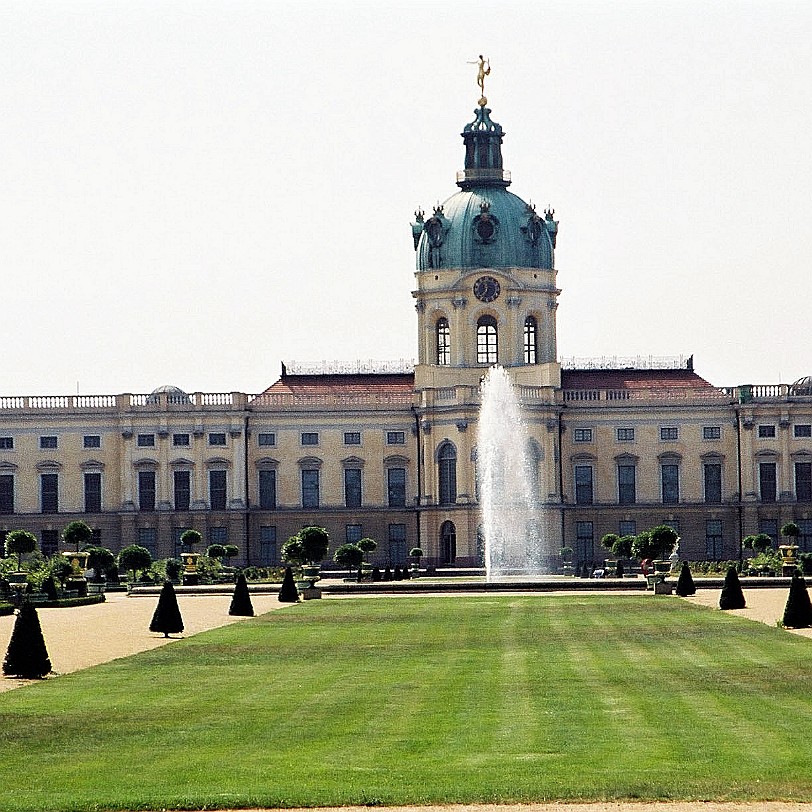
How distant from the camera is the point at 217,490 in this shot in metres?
112

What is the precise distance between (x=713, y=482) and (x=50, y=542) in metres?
34.6

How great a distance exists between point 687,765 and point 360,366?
9332 centimetres

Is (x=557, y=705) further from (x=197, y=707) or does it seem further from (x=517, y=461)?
(x=517, y=461)

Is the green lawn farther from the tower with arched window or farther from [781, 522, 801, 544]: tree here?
Answer: the tower with arched window

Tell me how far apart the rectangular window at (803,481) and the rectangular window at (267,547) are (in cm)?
2725

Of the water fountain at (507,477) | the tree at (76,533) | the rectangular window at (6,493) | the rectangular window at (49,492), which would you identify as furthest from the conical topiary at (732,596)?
the rectangular window at (6,493)

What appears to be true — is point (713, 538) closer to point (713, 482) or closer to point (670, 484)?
point (713, 482)

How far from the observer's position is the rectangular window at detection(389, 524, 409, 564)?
364 feet

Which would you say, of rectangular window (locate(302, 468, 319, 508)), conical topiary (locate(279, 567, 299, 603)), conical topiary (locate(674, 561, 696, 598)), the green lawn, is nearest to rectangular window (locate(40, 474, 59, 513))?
rectangular window (locate(302, 468, 319, 508))

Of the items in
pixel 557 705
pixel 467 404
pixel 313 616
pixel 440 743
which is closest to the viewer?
pixel 440 743

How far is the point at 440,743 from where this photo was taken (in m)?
27.3

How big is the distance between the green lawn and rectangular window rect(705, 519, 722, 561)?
63.4 m

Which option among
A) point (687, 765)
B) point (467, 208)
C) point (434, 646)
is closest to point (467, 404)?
point (467, 208)

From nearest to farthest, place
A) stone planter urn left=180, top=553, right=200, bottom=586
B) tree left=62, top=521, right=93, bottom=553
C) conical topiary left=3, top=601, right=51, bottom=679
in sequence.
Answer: conical topiary left=3, top=601, right=51, bottom=679 < stone planter urn left=180, top=553, right=200, bottom=586 < tree left=62, top=521, right=93, bottom=553
